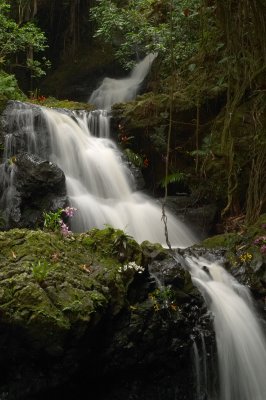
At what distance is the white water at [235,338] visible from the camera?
4.80 meters

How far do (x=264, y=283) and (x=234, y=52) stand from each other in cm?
307

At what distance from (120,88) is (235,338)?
9662 mm

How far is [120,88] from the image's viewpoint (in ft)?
44.2

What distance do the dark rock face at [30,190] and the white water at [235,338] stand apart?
236 centimetres

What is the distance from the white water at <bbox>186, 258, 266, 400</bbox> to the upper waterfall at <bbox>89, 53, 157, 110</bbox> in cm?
804

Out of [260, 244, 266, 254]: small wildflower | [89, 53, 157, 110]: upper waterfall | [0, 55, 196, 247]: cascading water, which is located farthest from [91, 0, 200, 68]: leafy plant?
[260, 244, 266, 254]: small wildflower

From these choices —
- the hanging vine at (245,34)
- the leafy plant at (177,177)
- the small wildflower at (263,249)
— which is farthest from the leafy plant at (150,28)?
the hanging vine at (245,34)

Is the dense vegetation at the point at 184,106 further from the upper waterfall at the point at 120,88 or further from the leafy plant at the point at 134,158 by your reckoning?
the upper waterfall at the point at 120,88

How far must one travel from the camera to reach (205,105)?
9242 millimetres

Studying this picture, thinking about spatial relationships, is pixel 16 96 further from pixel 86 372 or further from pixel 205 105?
pixel 86 372

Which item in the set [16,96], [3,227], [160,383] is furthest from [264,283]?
[16,96]

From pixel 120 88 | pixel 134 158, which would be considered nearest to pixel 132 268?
pixel 134 158

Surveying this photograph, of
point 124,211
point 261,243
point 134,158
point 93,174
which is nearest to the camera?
point 261,243

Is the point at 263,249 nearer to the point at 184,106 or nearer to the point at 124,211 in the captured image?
the point at 124,211
